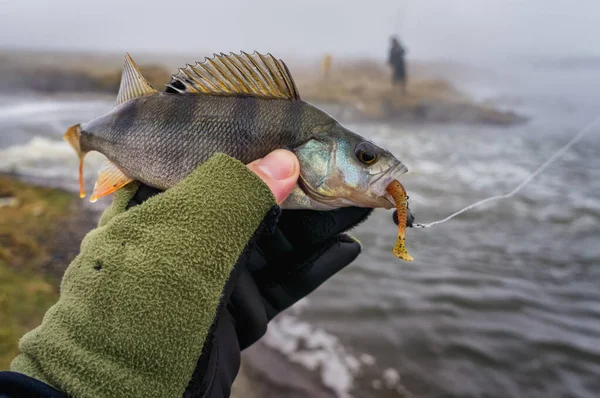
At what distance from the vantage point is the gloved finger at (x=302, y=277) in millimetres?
2166

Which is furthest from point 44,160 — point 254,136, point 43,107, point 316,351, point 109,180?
point 254,136

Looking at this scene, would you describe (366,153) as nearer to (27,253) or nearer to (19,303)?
(19,303)

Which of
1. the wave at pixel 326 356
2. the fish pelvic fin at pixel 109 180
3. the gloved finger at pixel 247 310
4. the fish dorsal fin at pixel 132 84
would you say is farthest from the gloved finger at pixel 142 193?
the wave at pixel 326 356

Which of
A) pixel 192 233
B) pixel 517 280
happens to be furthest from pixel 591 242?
pixel 192 233

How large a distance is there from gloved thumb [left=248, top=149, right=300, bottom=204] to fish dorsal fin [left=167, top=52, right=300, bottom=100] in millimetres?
290

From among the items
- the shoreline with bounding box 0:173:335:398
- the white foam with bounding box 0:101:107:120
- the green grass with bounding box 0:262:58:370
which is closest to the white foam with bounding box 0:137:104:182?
the shoreline with bounding box 0:173:335:398

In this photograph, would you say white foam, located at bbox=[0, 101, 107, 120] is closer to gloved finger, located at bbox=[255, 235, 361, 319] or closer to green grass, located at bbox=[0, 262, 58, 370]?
green grass, located at bbox=[0, 262, 58, 370]

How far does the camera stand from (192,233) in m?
1.40

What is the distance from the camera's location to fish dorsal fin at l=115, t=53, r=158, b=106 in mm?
1934

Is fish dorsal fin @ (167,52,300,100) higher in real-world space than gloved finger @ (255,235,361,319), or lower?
higher

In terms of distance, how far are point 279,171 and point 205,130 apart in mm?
378

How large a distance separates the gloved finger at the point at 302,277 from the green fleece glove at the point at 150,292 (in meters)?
0.74

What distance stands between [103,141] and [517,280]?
4.66 meters

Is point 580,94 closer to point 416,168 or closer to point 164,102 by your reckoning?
point 416,168
